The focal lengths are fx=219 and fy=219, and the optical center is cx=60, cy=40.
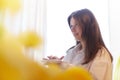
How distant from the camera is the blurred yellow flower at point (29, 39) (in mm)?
186

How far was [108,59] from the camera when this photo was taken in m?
1.04

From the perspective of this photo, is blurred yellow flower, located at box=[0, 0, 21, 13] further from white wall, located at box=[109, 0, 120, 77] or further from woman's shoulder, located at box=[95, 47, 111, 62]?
white wall, located at box=[109, 0, 120, 77]

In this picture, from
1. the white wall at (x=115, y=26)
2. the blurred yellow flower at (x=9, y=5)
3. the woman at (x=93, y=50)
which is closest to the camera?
the blurred yellow flower at (x=9, y=5)

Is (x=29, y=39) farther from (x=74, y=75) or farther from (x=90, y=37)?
(x=90, y=37)

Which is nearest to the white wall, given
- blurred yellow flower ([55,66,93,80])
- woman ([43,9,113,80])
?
woman ([43,9,113,80])

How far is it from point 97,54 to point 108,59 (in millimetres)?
57

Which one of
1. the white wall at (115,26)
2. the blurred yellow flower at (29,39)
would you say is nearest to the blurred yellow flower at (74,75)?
the blurred yellow flower at (29,39)

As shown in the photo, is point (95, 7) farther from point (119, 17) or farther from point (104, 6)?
point (119, 17)

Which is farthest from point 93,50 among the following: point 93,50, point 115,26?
point 115,26

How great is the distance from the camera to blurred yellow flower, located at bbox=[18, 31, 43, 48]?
7.3 inches

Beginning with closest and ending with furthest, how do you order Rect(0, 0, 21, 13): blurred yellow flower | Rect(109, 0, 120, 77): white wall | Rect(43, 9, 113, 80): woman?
Rect(0, 0, 21, 13): blurred yellow flower, Rect(43, 9, 113, 80): woman, Rect(109, 0, 120, 77): white wall

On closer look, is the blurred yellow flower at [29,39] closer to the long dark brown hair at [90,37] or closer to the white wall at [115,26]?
the long dark brown hair at [90,37]

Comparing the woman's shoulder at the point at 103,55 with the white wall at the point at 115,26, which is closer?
the woman's shoulder at the point at 103,55

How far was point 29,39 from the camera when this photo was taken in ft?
0.61
